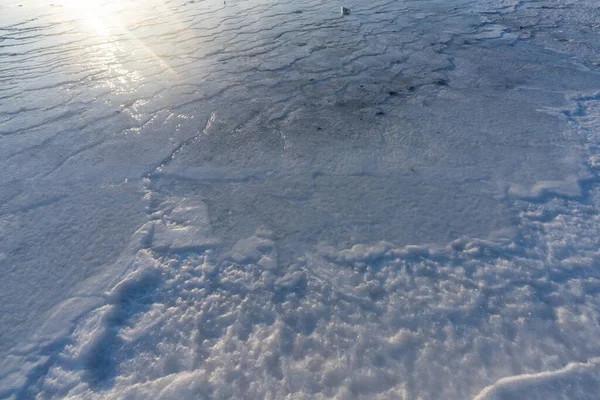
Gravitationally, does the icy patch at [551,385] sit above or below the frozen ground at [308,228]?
below

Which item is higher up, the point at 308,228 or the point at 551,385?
the point at 308,228

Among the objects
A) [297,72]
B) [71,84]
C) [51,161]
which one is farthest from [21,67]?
[297,72]

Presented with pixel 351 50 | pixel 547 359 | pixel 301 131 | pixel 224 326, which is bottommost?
pixel 547 359

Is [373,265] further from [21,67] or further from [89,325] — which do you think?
[21,67]

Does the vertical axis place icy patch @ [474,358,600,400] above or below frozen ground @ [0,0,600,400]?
below

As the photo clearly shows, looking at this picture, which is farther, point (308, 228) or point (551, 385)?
point (308, 228)

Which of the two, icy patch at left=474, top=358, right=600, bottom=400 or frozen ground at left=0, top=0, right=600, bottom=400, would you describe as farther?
frozen ground at left=0, top=0, right=600, bottom=400

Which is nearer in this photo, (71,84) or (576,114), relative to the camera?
(576,114)

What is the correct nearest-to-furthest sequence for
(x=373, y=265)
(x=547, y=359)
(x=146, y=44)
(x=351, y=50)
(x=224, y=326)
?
(x=547, y=359) → (x=224, y=326) → (x=373, y=265) → (x=351, y=50) → (x=146, y=44)
